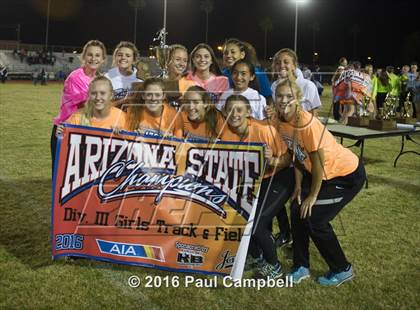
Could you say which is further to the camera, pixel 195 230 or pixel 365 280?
pixel 365 280

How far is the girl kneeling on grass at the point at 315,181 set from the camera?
9.82 ft

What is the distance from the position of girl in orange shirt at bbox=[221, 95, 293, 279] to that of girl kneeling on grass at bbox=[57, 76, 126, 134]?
0.81 metres

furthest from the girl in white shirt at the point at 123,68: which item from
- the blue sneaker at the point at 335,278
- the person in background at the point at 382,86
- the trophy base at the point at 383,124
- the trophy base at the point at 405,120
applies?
the person in background at the point at 382,86

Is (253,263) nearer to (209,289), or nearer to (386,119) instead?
(209,289)

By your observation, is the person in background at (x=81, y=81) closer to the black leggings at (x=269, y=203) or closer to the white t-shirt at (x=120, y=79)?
the white t-shirt at (x=120, y=79)

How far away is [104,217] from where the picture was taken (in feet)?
10.4

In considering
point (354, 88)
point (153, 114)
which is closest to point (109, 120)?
point (153, 114)

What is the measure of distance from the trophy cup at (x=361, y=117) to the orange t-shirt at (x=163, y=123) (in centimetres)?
427

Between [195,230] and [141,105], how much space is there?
972mm

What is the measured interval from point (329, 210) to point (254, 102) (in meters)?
0.96

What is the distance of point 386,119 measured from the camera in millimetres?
6453

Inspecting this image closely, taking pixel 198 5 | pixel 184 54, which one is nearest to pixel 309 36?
pixel 198 5

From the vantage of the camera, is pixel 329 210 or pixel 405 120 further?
pixel 405 120

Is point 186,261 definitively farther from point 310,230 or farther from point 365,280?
point 365,280
